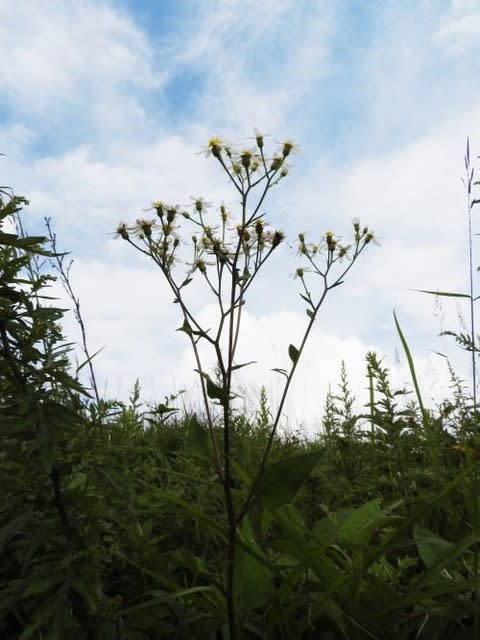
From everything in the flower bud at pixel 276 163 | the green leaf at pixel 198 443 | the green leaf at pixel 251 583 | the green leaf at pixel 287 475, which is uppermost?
the flower bud at pixel 276 163

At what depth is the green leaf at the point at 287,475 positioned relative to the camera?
4.67 ft

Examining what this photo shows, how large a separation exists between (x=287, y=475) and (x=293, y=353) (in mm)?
439

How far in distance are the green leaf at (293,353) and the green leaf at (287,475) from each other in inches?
15.7

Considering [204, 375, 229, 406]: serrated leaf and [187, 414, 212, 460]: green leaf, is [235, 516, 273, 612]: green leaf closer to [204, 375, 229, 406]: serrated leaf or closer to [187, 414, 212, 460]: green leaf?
[187, 414, 212, 460]: green leaf

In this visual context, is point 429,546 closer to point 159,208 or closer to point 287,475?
point 287,475

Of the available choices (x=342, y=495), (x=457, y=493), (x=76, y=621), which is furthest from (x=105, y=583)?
(x=457, y=493)

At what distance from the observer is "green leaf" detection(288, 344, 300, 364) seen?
177cm

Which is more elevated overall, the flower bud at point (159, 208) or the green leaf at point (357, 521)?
the flower bud at point (159, 208)

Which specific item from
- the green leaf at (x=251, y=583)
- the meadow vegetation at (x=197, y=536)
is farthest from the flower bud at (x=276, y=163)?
the green leaf at (x=251, y=583)

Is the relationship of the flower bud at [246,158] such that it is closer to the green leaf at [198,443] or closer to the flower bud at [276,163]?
the flower bud at [276,163]

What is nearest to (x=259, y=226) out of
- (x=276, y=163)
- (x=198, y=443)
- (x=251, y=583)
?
(x=276, y=163)

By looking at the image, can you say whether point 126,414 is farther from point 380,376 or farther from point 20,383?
point 20,383

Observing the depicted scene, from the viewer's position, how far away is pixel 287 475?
1.43 m

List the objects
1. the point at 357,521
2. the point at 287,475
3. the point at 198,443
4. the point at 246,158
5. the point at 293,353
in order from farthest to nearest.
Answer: the point at 246,158
the point at 357,521
the point at 293,353
the point at 198,443
the point at 287,475
